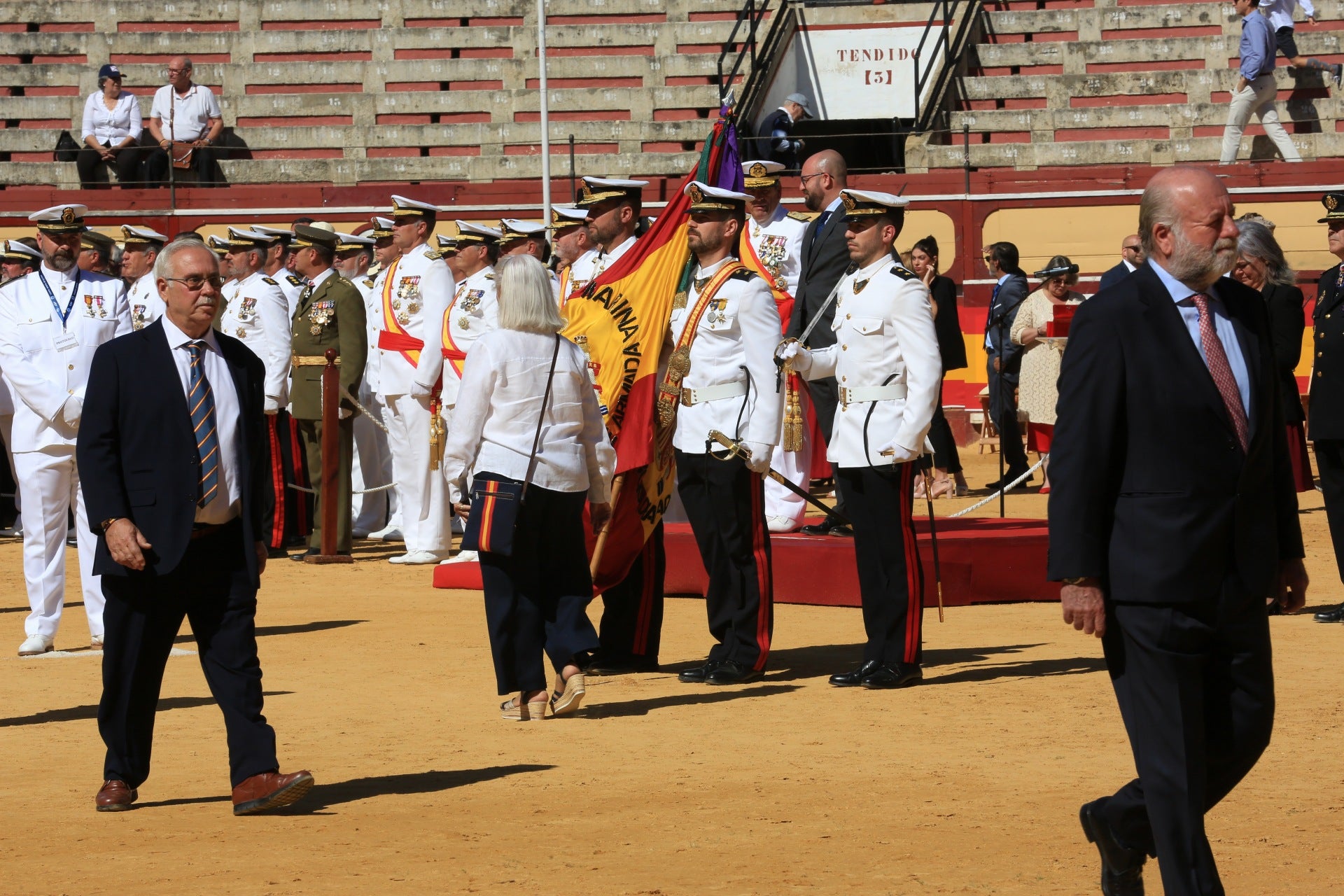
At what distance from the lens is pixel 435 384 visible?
1255 centimetres

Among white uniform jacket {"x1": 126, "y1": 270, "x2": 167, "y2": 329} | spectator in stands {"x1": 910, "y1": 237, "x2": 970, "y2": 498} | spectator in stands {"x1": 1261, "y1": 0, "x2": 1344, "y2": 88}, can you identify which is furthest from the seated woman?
white uniform jacket {"x1": 126, "y1": 270, "x2": 167, "y2": 329}

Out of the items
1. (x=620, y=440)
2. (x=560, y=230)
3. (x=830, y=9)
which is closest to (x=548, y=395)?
(x=620, y=440)

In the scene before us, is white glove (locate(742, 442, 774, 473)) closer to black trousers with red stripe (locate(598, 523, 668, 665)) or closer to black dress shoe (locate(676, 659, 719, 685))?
black trousers with red stripe (locate(598, 523, 668, 665))

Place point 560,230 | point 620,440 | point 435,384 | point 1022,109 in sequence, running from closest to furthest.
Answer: point 620,440 < point 560,230 < point 435,384 < point 1022,109

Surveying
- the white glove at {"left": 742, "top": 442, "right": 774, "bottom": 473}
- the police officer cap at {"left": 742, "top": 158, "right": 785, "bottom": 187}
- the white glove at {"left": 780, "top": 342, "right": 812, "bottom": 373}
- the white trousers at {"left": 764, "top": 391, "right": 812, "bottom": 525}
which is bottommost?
the white trousers at {"left": 764, "top": 391, "right": 812, "bottom": 525}

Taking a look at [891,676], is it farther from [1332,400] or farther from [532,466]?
[1332,400]

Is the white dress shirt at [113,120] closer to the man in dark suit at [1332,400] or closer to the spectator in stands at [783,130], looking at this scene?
the spectator in stands at [783,130]

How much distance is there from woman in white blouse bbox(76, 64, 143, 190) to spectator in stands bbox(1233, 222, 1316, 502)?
1419 cm

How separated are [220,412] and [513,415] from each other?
55.6 inches

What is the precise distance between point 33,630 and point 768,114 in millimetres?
14124

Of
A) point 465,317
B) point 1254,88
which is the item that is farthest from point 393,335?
point 1254,88

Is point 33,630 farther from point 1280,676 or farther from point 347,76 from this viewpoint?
point 347,76

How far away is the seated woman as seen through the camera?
15273 mm

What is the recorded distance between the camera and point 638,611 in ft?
28.8
